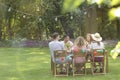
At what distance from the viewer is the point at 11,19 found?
25500 millimetres

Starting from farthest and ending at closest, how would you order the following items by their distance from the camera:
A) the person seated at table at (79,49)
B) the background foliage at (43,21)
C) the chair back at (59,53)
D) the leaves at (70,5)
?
1. the background foliage at (43,21)
2. the person seated at table at (79,49)
3. the chair back at (59,53)
4. the leaves at (70,5)

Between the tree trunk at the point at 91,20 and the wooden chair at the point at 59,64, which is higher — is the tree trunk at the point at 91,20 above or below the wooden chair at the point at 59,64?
above

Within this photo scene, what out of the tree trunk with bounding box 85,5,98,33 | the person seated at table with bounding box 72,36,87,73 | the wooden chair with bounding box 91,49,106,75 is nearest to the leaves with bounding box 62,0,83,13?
the person seated at table with bounding box 72,36,87,73

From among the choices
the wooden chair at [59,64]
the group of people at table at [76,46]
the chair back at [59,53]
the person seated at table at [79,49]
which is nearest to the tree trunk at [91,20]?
the group of people at table at [76,46]

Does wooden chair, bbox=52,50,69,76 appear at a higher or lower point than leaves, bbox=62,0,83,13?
lower

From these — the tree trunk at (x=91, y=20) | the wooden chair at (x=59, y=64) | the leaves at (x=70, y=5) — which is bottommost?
the wooden chair at (x=59, y=64)

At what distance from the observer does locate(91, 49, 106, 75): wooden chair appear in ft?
30.6

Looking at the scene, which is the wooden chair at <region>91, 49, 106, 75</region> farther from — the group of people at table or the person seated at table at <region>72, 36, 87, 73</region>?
the person seated at table at <region>72, 36, 87, 73</region>

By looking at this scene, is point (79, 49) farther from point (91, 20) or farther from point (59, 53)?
point (91, 20)

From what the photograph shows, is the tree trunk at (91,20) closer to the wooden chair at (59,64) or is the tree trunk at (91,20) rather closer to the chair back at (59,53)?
the wooden chair at (59,64)

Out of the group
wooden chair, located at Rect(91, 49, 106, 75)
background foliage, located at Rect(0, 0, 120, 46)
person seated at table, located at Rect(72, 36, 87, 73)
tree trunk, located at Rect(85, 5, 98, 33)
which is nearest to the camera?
person seated at table, located at Rect(72, 36, 87, 73)

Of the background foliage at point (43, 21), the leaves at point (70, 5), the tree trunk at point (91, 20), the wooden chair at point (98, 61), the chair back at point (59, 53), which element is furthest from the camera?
the background foliage at point (43, 21)

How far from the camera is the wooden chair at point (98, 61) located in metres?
9.33

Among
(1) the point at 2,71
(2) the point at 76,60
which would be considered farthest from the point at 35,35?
(2) the point at 76,60
